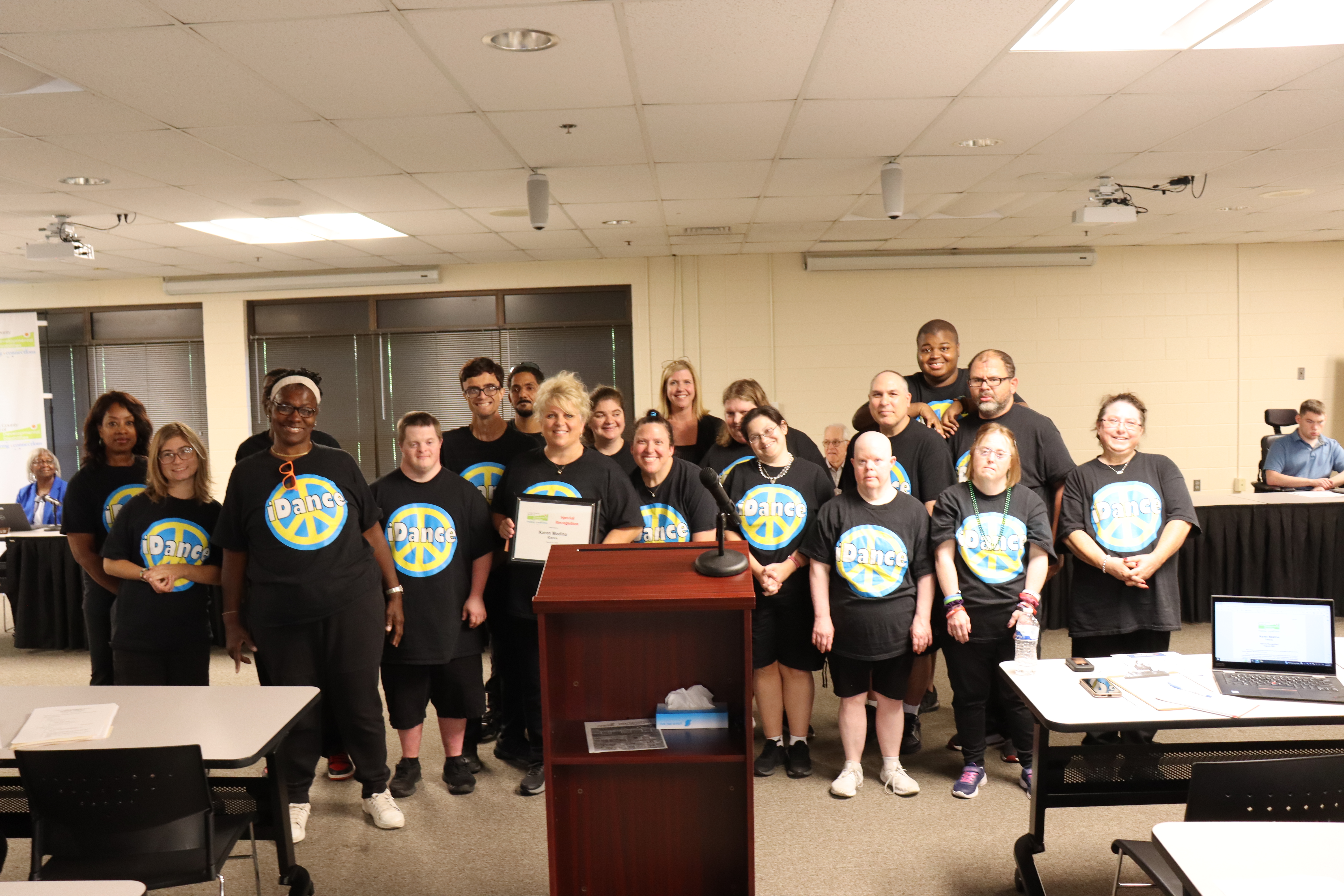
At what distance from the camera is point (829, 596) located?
3391 mm

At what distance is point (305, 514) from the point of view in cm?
292

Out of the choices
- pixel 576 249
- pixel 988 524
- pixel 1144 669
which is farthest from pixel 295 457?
A: pixel 576 249

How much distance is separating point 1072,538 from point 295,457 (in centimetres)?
293

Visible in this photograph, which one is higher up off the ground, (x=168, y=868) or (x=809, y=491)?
(x=809, y=491)

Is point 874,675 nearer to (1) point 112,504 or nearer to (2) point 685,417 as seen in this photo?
(2) point 685,417

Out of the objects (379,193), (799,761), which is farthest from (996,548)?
(379,193)

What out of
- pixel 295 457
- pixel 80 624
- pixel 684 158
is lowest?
pixel 80 624

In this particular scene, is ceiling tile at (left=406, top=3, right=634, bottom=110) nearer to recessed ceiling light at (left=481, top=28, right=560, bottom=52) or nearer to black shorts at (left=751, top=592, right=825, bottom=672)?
recessed ceiling light at (left=481, top=28, right=560, bottom=52)

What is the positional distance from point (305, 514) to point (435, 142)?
2014 mm

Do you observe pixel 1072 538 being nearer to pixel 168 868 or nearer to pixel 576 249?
pixel 168 868

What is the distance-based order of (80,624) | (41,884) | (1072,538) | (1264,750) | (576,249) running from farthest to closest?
(576,249) < (80,624) < (1072,538) < (1264,750) < (41,884)

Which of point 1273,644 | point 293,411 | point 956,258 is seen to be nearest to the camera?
point 1273,644

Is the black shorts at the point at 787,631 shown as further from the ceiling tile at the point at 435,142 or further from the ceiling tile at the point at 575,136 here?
the ceiling tile at the point at 435,142

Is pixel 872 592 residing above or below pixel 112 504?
below
